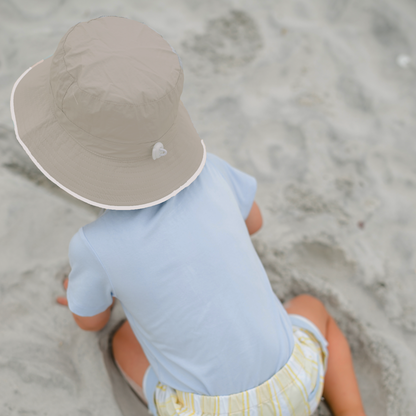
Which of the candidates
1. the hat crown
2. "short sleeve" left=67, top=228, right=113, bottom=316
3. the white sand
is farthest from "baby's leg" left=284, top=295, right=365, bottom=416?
the hat crown

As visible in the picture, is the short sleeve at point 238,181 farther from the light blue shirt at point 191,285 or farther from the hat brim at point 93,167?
the hat brim at point 93,167

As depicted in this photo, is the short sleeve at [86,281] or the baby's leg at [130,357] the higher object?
the short sleeve at [86,281]

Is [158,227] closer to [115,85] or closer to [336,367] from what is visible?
[115,85]

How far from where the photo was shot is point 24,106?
0.87m

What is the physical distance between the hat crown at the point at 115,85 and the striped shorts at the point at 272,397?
67 cm

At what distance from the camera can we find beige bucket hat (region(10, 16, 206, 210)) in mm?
707

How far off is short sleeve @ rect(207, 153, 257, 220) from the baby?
1 cm

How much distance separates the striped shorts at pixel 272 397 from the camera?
0.97 m

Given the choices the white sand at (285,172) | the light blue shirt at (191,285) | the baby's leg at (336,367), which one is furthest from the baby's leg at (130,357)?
the baby's leg at (336,367)

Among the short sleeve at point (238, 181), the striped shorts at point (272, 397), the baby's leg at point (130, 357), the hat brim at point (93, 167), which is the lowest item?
the baby's leg at point (130, 357)

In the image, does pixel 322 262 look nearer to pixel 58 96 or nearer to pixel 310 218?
pixel 310 218

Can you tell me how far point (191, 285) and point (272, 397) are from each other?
40 centimetres

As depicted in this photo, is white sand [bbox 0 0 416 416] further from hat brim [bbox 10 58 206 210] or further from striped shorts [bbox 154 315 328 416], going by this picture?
hat brim [bbox 10 58 206 210]

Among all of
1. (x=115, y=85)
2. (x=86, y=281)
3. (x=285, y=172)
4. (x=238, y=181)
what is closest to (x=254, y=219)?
(x=238, y=181)
